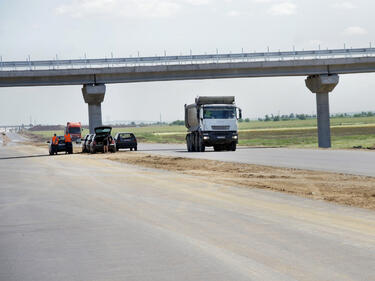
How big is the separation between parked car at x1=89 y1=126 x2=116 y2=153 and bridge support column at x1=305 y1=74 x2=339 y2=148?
19846mm

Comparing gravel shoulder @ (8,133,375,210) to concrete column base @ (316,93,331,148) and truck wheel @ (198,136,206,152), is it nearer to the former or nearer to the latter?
truck wheel @ (198,136,206,152)

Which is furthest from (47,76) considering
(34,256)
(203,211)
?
(34,256)

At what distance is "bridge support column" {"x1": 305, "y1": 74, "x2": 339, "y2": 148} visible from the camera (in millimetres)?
58147

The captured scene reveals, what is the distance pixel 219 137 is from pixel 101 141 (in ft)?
29.7

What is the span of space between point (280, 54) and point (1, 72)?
22.4 meters

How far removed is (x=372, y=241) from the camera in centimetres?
925

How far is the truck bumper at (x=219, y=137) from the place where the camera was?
4422 centimetres

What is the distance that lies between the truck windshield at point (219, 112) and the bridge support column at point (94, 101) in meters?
15.2

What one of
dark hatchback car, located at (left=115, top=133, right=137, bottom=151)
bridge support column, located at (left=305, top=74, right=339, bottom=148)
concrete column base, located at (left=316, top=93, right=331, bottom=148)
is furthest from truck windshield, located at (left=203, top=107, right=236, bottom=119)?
concrete column base, located at (left=316, top=93, right=331, bottom=148)

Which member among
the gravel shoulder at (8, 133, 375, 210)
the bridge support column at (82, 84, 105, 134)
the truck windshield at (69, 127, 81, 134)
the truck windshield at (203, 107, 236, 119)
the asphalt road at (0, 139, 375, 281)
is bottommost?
the gravel shoulder at (8, 133, 375, 210)

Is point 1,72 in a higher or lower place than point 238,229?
higher

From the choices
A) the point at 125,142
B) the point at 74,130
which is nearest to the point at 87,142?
the point at 125,142

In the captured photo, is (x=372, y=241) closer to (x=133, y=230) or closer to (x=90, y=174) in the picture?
(x=133, y=230)

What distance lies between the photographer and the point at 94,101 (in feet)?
188
